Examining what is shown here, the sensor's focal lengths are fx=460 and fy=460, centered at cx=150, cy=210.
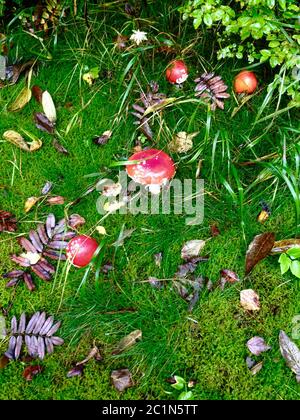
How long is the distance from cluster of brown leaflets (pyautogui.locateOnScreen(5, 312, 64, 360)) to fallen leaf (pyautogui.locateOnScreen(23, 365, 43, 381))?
55mm

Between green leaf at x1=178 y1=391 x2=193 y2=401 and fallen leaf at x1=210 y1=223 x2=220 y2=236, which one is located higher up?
fallen leaf at x1=210 y1=223 x2=220 y2=236

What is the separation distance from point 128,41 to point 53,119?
74cm

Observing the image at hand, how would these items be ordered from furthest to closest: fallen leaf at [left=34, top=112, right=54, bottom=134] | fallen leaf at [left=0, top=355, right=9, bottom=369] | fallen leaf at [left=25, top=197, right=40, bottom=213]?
fallen leaf at [left=34, top=112, right=54, bottom=134] < fallen leaf at [left=25, top=197, right=40, bottom=213] < fallen leaf at [left=0, top=355, right=9, bottom=369]

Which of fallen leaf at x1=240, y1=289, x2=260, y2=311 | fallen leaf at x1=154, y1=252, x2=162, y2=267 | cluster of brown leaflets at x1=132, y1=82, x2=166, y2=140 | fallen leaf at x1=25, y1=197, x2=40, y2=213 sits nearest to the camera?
fallen leaf at x1=240, y1=289, x2=260, y2=311

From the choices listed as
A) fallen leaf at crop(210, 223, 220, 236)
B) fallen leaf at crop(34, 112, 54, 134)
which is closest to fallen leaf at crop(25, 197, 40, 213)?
fallen leaf at crop(34, 112, 54, 134)

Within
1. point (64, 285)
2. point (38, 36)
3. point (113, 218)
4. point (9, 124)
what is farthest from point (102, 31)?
point (64, 285)

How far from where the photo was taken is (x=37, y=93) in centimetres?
317

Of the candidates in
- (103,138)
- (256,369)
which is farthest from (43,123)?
(256,369)

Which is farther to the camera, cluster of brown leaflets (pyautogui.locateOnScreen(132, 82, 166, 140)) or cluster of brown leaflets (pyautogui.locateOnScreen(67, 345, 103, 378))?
cluster of brown leaflets (pyautogui.locateOnScreen(132, 82, 166, 140))

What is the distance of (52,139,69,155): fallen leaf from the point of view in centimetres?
302

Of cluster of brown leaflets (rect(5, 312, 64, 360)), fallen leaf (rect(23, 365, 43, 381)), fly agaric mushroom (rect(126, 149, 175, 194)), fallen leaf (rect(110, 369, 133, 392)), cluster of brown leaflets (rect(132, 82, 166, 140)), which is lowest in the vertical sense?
fallen leaf (rect(110, 369, 133, 392))

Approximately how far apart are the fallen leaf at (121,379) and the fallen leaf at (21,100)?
184 centimetres

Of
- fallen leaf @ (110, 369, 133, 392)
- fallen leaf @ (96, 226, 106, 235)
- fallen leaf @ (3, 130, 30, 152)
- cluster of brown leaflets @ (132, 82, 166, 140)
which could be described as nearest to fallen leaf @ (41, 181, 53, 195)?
fallen leaf @ (3, 130, 30, 152)

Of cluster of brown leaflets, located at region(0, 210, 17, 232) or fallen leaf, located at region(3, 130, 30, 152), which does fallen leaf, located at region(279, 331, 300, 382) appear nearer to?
cluster of brown leaflets, located at region(0, 210, 17, 232)
